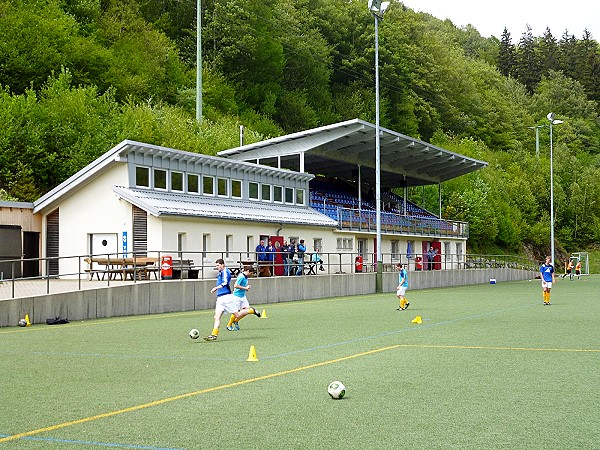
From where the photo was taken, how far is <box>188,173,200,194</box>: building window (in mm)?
40500

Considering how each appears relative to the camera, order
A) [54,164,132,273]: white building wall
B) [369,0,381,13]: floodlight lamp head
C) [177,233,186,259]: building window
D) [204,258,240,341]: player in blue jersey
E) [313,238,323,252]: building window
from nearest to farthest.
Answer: [204,258,240,341]: player in blue jersey, [54,164,132,273]: white building wall, [177,233,186,259]: building window, [369,0,381,13]: floodlight lamp head, [313,238,323,252]: building window

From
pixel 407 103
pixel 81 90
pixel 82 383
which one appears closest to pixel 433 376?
pixel 82 383

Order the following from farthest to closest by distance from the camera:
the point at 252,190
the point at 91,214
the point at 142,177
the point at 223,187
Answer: the point at 252,190 < the point at 223,187 < the point at 142,177 < the point at 91,214

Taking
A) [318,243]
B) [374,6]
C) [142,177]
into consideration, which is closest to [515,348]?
[142,177]

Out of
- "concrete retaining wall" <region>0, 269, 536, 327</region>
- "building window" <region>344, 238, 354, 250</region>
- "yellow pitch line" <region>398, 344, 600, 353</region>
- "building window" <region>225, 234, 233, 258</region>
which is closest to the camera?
"yellow pitch line" <region>398, 344, 600, 353</region>

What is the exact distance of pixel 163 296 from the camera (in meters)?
28.4

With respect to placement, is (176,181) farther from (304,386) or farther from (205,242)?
(304,386)

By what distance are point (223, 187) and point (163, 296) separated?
15.4 meters

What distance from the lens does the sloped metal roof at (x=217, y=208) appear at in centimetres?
3506

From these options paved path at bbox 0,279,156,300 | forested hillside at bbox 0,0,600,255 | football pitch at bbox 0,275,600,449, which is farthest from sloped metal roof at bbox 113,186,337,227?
football pitch at bbox 0,275,600,449

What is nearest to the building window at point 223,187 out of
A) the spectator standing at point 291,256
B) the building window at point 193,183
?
the building window at point 193,183

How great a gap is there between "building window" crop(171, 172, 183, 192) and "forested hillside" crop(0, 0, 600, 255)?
825cm

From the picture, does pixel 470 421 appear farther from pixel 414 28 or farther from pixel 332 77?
pixel 414 28

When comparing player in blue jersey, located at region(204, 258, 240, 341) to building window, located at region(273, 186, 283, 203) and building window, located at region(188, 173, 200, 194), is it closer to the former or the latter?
building window, located at region(188, 173, 200, 194)
